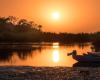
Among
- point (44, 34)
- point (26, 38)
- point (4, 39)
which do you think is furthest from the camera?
point (44, 34)

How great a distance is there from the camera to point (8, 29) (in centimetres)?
16500

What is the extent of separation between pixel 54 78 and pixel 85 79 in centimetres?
264

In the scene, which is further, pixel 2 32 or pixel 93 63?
pixel 2 32

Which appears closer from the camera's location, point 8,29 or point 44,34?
point 8,29

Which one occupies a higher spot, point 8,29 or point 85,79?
point 8,29

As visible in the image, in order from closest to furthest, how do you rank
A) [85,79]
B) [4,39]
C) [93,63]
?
[85,79], [93,63], [4,39]

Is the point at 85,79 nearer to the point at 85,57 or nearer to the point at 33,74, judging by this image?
the point at 33,74

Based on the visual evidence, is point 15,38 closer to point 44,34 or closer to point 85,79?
point 44,34

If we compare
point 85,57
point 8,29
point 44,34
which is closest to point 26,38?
point 8,29

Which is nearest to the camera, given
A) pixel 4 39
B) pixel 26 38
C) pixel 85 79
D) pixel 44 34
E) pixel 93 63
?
pixel 85 79

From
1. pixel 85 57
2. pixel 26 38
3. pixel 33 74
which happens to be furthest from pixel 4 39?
pixel 33 74

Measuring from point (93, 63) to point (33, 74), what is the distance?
16123 mm

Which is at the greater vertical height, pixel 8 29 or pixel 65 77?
pixel 8 29

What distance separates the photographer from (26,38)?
6294 inches
